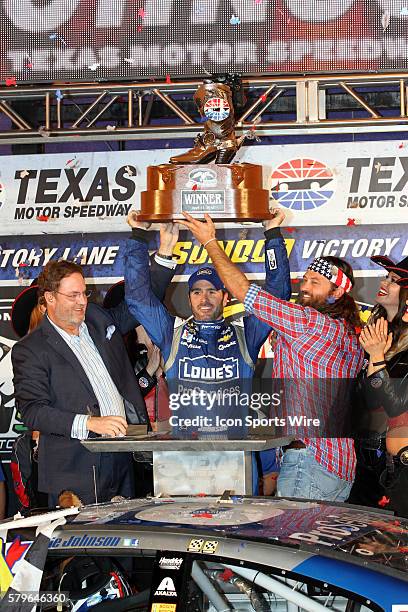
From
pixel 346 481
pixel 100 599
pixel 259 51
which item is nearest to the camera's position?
pixel 100 599

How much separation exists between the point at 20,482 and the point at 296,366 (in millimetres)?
1996

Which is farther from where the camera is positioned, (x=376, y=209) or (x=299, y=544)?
(x=376, y=209)

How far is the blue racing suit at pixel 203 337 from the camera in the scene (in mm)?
5051

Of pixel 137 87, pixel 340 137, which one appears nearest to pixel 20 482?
pixel 137 87

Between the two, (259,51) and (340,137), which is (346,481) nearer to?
(259,51)

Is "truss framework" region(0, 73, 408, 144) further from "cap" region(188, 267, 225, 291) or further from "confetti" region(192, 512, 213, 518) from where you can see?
"confetti" region(192, 512, 213, 518)

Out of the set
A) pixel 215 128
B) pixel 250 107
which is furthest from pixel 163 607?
pixel 250 107

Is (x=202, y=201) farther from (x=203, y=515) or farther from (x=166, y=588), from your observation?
(x=166, y=588)

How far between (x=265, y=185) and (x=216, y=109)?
1.60m

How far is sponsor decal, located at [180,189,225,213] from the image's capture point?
17.3 ft

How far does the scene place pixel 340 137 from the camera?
328 inches

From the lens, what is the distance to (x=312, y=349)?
469 centimetres

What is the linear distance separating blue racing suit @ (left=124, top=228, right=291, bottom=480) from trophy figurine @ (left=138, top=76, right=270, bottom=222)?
179 millimetres

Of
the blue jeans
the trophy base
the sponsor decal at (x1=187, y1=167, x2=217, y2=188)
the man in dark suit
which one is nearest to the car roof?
the blue jeans
